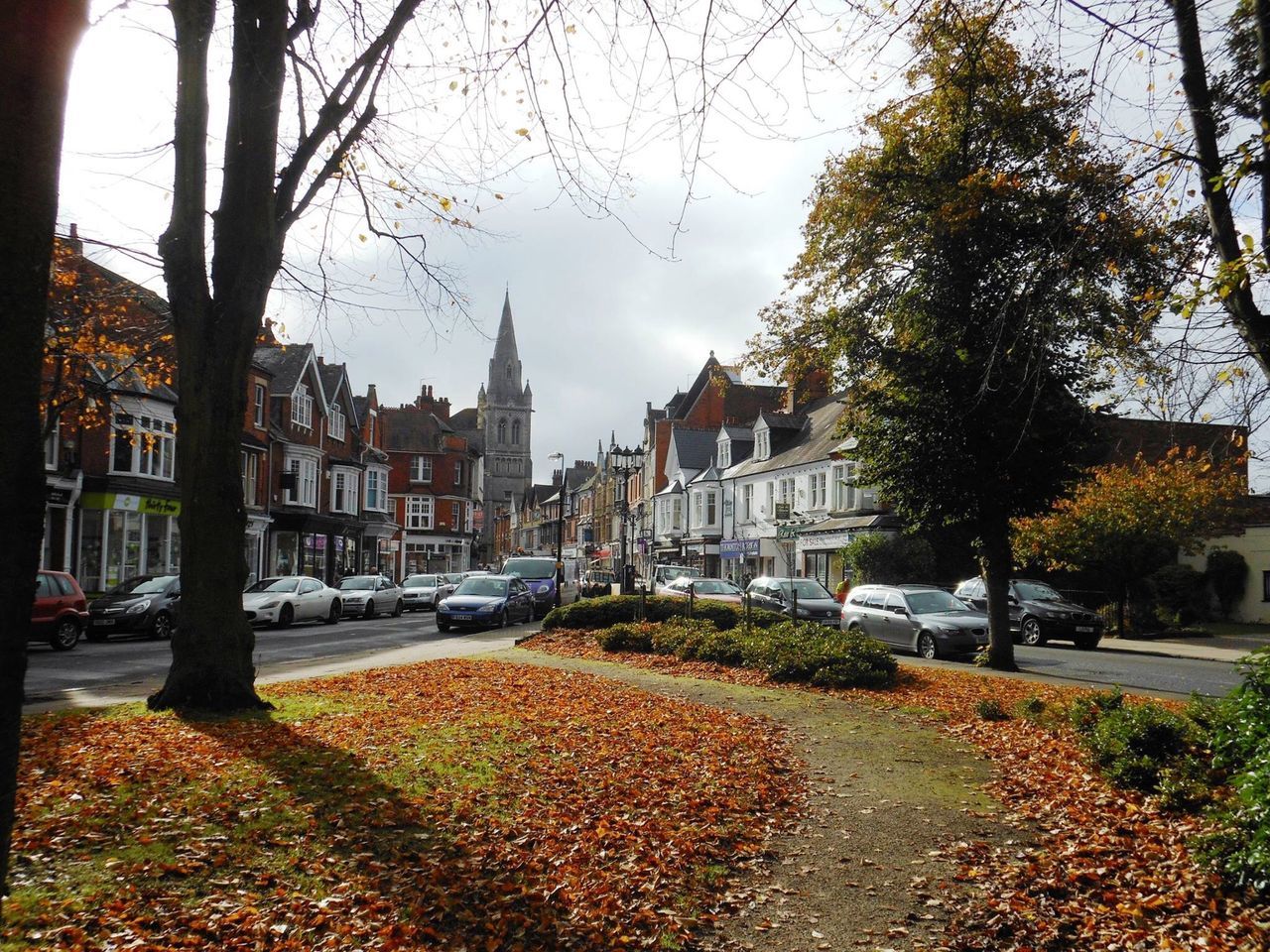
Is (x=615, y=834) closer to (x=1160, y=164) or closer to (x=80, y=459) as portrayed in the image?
(x=1160, y=164)

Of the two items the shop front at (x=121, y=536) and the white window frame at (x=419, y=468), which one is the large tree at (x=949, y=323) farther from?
the white window frame at (x=419, y=468)

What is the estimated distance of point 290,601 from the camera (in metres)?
30.2

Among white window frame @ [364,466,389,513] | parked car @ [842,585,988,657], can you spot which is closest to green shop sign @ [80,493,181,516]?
parked car @ [842,585,988,657]

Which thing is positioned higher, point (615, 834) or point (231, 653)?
point (231, 653)

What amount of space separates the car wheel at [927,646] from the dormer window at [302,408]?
3591cm

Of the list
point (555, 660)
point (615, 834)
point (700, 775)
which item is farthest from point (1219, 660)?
point (615, 834)

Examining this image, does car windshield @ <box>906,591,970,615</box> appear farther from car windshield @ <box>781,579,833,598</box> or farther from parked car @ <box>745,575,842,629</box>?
car windshield @ <box>781,579,833,598</box>

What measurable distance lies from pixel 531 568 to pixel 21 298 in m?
32.3

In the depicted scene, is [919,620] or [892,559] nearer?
[919,620]

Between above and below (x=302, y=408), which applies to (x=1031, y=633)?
below

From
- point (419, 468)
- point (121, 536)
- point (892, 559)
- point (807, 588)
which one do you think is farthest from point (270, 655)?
point (419, 468)

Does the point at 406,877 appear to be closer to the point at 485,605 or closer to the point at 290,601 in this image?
the point at 485,605

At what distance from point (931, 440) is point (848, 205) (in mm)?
5496

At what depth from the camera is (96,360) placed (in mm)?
18109
